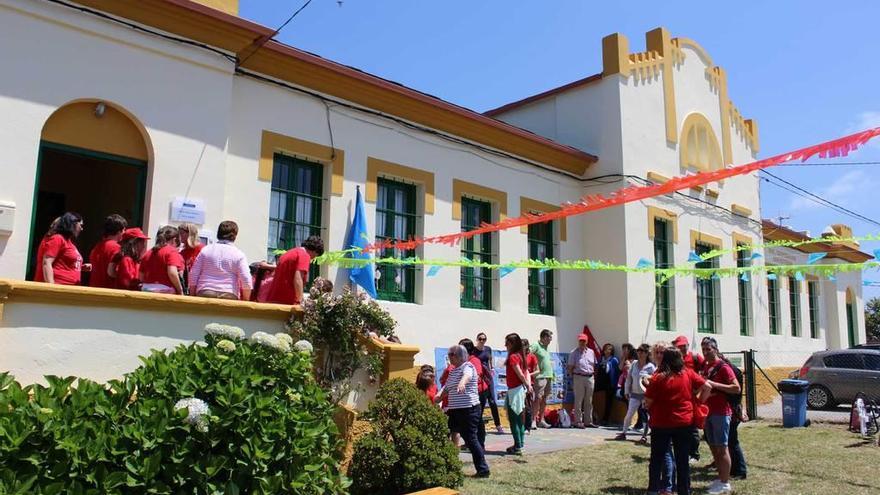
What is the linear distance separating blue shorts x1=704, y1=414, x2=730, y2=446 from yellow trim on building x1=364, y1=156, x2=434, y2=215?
6091 millimetres

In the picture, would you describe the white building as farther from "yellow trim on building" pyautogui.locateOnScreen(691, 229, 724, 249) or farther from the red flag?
the red flag

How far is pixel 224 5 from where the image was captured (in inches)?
383

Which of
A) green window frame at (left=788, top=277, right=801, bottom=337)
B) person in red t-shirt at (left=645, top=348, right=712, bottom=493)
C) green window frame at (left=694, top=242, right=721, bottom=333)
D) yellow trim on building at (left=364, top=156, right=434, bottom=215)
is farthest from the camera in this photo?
green window frame at (left=788, top=277, right=801, bottom=337)

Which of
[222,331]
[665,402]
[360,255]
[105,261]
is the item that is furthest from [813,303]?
[222,331]

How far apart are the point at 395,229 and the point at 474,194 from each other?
2.05 meters

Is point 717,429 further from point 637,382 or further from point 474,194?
point 474,194

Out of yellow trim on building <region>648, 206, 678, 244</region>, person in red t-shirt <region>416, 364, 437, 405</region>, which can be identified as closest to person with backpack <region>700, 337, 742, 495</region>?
person in red t-shirt <region>416, 364, 437, 405</region>

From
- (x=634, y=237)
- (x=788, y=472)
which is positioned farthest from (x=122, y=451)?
(x=634, y=237)

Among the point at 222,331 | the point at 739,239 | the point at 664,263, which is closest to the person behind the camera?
the point at 222,331

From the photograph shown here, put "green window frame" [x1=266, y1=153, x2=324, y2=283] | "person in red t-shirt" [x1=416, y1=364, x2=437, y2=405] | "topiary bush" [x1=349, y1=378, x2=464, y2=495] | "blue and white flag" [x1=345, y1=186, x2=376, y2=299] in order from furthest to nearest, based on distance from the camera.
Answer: "blue and white flag" [x1=345, y1=186, x2=376, y2=299] → "green window frame" [x1=266, y1=153, x2=324, y2=283] → "person in red t-shirt" [x1=416, y1=364, x2=437, y2=405] → "topiary bush" [x1=349, y1=378, x2=464, y2=495]

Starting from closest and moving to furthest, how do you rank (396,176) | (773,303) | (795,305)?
(396,176)
(773,303)
(795,305)

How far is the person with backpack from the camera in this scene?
792 cm

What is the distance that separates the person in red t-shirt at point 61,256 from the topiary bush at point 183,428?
2279 millimetres

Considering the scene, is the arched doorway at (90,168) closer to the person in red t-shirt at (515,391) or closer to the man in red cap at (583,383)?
the person in red t-shirt at (515,391)
